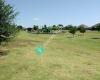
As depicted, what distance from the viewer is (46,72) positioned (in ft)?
55.5

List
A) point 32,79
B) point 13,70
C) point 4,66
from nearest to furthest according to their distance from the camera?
1. point 32,79
2. point 13,70
3. point 4,66

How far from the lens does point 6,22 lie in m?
26.4

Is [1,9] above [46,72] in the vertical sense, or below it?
above

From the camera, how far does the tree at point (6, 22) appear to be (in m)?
25.6

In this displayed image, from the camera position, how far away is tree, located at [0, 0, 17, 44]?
25641mm

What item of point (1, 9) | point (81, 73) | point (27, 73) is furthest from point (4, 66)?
point (1, 9)

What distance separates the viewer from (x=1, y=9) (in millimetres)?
25750

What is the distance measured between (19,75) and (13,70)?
1.72m

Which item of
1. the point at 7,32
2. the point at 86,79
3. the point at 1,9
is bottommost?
the point at 86,79

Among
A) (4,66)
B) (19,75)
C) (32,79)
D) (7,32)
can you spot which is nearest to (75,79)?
(32,79)

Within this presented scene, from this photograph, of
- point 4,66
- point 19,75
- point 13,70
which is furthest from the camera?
point 4,66

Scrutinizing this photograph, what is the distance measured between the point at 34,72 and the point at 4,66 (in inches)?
135

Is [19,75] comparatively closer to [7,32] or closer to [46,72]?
[46,72]

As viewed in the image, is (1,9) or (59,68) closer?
(59,68)
